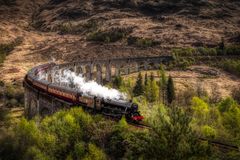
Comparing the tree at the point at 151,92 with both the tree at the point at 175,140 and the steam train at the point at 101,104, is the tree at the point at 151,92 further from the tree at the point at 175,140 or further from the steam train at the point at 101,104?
the tree at the point at 175,140

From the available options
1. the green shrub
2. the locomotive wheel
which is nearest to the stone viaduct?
the locomotive wheel

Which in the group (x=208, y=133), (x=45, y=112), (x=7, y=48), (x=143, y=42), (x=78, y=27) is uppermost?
(x=208, y=133)

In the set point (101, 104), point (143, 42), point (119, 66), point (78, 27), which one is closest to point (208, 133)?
point (101, 104)

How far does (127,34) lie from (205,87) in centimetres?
7746

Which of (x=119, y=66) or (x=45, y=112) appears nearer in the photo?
(x=45, y=112)

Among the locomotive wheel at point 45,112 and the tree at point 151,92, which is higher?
the locomotive wheel at point 45,112

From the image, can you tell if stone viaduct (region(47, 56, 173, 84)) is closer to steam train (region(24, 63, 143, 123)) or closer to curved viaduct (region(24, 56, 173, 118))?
curved viaduct (region(24, 56, 173, 118))

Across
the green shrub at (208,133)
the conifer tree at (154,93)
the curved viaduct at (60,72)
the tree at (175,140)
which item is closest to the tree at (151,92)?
the conifer tree at (154,93)

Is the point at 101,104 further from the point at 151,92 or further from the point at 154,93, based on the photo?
the point at 154,93

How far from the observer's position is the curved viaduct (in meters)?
44.7

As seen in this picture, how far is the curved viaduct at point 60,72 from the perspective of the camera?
4472 centimetres

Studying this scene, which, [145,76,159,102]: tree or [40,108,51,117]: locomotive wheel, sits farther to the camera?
[145,76,159,102]: tree

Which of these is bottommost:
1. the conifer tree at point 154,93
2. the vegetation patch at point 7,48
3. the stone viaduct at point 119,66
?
the vegetation patch at point 7,48

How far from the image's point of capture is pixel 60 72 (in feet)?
274
